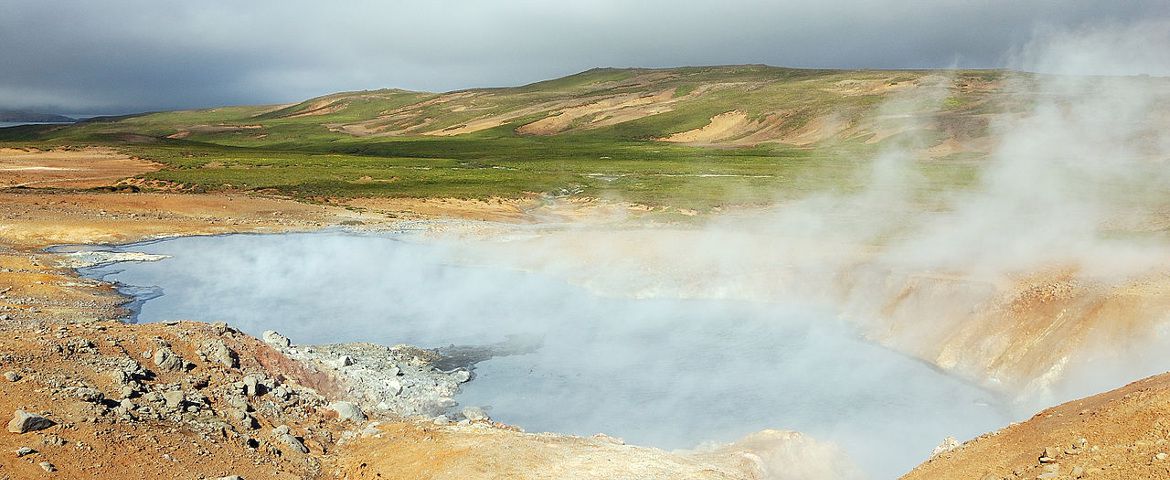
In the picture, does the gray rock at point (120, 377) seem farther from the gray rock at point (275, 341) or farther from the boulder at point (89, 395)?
the gray rock at point (275, 341)

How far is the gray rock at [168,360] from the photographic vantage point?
1334 centimetres

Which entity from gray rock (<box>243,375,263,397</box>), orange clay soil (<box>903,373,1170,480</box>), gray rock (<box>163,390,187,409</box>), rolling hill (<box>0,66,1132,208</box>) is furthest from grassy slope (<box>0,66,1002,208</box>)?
gray rock (<box>163,390,187,409</box>)

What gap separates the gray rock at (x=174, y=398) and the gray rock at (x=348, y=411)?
8.87 ft

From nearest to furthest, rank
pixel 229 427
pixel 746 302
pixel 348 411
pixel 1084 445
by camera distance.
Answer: pixel 1084 445, pixel 229 427, pixel 348 411, pixel 746 302

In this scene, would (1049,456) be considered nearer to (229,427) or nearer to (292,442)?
(292,442)

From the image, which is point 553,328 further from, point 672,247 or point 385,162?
point 385,162

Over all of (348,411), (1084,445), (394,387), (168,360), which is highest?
(1084,445)

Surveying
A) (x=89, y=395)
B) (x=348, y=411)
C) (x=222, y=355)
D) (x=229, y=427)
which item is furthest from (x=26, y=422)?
(x=348, y=411)

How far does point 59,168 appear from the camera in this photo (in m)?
61.1

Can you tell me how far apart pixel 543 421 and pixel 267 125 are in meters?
165

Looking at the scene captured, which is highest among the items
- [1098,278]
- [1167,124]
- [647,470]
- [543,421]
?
[1167,124]

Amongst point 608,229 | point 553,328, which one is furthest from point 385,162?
point 553,328

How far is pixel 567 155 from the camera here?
8862 cm

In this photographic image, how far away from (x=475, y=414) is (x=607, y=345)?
627cm
